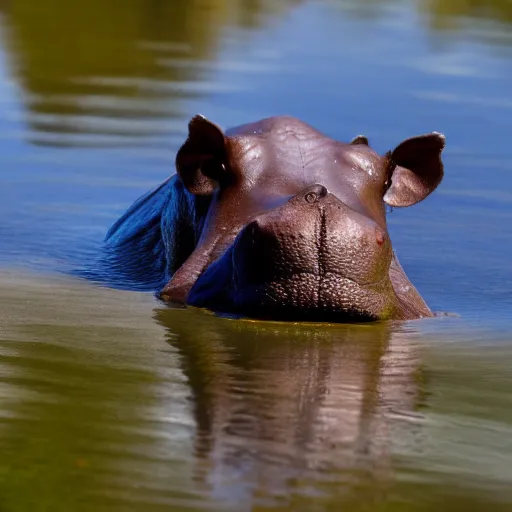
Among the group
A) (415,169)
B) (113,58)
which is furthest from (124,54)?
(415,169)

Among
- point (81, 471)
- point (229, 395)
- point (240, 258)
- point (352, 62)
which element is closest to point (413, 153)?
point (240, 258)

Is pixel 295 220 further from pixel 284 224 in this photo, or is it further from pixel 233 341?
pixel 233 341

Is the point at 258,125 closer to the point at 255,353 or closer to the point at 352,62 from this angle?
the point at 255,353

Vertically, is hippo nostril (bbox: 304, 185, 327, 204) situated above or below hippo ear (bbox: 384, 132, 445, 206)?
above

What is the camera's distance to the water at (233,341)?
433 cm

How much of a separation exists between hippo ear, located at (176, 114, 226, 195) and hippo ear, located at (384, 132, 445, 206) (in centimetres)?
88

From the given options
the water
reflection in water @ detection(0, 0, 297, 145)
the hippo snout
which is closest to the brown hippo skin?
the hippo snout

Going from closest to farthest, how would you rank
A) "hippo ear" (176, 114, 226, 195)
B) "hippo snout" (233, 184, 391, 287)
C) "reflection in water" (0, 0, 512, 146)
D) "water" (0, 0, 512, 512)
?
"water" (0, 0, 512, 512) → "hippo snout" (233, 184, 391, 287) → "hippo ear" (176, 114, 226, 195) → "reflection in water" (0, 0, 512, 146)

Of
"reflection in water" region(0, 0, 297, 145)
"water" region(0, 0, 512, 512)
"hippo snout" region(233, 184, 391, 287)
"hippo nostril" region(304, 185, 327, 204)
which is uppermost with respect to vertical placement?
"hippo nostril" region(304, 185, 327, 204)

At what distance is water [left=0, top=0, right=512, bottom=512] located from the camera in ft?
14.2

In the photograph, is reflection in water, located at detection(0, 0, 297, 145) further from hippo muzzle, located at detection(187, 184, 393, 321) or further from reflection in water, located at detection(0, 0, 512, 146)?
hippo muzzle, located at detection(187, 184, 393, 321)

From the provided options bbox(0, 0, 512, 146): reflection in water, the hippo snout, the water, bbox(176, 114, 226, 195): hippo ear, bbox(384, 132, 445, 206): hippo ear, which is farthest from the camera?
bbox(0, 0, 512, 146): reflection in water

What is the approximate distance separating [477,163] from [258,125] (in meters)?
4.97

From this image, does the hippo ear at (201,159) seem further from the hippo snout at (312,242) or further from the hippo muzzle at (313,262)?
the hippo snout at (312,242)
